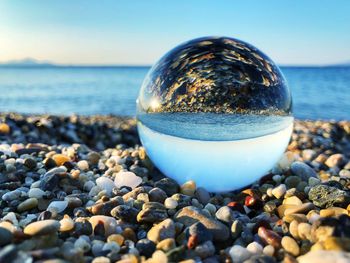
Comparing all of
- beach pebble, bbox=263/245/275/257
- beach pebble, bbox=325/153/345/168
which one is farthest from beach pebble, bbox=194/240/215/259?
beach pebble, bbox=325/153/345/168

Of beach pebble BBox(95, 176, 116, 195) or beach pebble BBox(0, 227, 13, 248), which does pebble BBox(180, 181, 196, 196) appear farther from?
beach pebble BBox(0, 227, 13, 248)

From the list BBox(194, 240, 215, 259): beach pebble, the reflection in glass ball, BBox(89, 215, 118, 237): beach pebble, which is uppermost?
the reflection in glass ball

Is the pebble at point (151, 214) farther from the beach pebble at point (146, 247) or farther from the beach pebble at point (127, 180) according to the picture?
the beach pebble at point (127, 180)

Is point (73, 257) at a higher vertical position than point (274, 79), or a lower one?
lower

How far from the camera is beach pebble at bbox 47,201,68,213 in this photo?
2.44m

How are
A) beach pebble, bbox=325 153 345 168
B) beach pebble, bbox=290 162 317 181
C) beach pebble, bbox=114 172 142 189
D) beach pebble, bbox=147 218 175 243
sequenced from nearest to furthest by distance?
beach pebble, bbox=147 218 175 243 < beach pebble, bbox=114 172 142 189 < beach pebble, bbox=290 162 317 181 < beach pebble, bbox=325 153 345 168

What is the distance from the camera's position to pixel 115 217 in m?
2.29

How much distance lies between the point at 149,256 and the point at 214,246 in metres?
0.36

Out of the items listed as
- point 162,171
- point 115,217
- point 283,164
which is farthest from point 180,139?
point 283,164

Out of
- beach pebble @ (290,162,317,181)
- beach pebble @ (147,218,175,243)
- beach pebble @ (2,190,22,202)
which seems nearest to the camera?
beach pebble @ (147,218,175,243)

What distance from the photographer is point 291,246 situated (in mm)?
1913

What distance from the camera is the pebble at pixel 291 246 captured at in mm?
1893

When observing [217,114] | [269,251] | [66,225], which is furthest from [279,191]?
[66,225]

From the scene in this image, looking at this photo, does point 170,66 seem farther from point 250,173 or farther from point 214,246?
point 214,246
